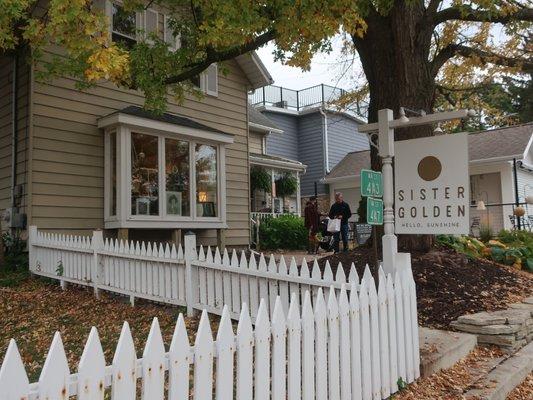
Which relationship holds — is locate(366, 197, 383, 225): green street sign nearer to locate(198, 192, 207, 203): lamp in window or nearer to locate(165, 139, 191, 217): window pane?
locate(165, 139, 191, 217): window pane

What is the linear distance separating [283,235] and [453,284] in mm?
9694

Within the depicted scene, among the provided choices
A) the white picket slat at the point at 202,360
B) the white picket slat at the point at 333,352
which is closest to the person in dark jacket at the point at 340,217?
the white picket slat at the point at 333,352

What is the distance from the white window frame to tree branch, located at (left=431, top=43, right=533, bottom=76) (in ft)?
18.0

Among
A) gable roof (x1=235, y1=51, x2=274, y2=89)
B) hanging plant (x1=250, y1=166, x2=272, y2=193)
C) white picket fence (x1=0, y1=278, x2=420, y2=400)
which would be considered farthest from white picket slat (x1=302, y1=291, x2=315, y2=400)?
hanging plant (x1=250, y1=166, x2=272, y2=193)

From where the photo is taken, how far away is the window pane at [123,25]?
11.3m

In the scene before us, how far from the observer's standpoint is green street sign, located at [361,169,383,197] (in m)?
4.48

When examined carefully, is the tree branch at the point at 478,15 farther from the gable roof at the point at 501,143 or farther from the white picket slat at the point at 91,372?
the gable roof at the point at 501,143

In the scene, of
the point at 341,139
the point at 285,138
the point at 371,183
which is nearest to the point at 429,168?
the point at 371,183

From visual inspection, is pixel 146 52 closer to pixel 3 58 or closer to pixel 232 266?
pixel 232 266

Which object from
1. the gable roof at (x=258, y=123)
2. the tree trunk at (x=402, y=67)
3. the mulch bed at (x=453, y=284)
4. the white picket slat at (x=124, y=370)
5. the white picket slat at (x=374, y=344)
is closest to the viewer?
the white picket slat at (x=124, y=370)

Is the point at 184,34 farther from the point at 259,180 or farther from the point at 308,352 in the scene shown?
the point at 259,180

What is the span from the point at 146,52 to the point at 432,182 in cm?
513

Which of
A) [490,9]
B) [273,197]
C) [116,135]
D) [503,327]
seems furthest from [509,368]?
[273,197]

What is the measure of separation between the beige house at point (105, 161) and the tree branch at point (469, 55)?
3713 millimetres
